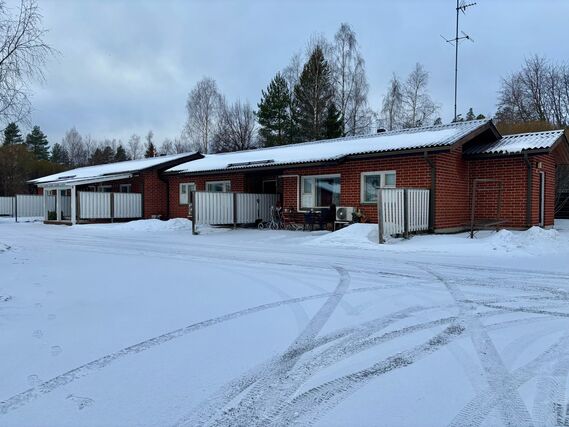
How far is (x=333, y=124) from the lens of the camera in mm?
34875

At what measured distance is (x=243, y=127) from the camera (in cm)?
4556

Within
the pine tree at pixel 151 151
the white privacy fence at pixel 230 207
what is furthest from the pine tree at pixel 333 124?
the pine tree at pixel 151 151

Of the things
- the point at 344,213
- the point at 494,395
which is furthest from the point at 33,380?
the point at 344,213

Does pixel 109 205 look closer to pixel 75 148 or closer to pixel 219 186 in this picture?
pixel 219 186

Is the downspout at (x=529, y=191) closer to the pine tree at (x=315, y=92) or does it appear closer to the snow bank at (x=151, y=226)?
the snow bank at (x=151, y=226)

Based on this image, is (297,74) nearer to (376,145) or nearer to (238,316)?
(376,145)

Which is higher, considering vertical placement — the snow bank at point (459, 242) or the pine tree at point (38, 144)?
the pine tree at point (38, 144)

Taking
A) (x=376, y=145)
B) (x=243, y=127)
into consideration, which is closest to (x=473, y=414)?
(x=376, y=145)

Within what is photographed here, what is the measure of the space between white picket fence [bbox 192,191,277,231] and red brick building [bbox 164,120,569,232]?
1.54 meters

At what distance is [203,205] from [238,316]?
12.9m

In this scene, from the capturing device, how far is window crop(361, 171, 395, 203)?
15.5 meters

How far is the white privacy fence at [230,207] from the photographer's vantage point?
17688mm

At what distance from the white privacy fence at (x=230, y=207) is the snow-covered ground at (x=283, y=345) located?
8658 millimetres

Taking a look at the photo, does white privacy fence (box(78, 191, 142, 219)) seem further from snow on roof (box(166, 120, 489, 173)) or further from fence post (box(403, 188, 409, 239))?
fence post (box(403, 188, 409, 239))
